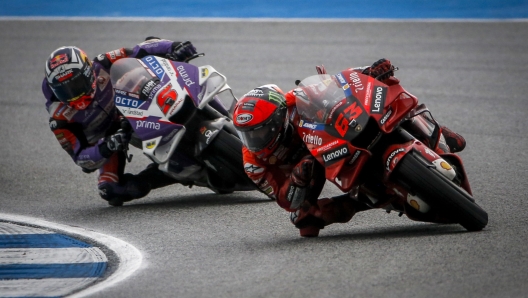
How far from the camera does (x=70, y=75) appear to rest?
794cm

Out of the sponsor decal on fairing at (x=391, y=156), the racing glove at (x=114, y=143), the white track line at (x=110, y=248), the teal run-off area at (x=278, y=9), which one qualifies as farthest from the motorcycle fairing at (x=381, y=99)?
the teal run-off area at (x=278, y=9)

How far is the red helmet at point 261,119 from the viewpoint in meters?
6.36

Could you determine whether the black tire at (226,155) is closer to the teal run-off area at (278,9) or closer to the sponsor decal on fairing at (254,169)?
the sponsor decal on fairing at (254,169)

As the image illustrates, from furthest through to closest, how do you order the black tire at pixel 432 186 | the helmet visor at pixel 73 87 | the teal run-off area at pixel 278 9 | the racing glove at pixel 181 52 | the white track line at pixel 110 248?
the teal run-off area at pixel 278 9 < the racing glove at pixel 181 52 < the helmet visor at pixel 73 87 < the black tire at pixel 432 186 < the white track line at pixel 110 248

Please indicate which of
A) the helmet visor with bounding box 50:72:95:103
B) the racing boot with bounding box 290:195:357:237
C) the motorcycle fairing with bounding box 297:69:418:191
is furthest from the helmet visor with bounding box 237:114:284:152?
the helmet visor with bounding box 50:72:95:103

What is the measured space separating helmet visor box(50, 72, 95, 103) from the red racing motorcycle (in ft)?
7.56

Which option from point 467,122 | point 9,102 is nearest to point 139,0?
point 9,102

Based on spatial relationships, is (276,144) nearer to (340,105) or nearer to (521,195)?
(340,105)

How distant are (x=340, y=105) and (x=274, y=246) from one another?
110 centimetres

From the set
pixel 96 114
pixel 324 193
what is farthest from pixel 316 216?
pixel 96 114

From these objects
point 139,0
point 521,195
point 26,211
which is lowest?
point 139,0

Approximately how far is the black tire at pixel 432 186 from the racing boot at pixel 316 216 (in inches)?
34.4

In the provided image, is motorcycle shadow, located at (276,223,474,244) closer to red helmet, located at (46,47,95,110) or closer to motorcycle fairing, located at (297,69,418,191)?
motorcycle fairing, located at (297,69,418,191)

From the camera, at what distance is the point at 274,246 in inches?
255
